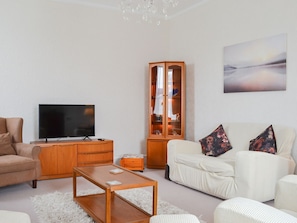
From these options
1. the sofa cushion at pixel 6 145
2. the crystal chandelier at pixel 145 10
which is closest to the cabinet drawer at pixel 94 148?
the sofa cushion at pixel 6 145

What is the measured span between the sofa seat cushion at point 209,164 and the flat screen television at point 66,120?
1624 mm

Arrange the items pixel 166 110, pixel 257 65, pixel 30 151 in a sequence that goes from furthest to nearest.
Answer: pixel 166 110, pixel 257 65, pixel 30 151

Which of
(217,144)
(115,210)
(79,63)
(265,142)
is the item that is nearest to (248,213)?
(115,210)

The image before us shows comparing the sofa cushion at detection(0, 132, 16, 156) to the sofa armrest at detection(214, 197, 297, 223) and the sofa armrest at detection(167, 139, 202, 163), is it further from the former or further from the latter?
the sofa armrest at detection(214, 197, 297, 223)

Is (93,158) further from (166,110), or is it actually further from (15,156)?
(166,110)

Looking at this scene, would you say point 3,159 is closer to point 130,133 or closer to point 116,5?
point 130,133

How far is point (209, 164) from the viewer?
3688 mm

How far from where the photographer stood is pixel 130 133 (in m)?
5.61

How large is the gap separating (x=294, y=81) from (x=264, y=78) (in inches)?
16.6

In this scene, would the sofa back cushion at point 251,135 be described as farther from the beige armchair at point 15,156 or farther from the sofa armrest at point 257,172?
the beige armchair at point 15,156

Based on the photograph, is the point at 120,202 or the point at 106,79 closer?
the point at 120,202

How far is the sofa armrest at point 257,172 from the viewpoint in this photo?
3.22 meters

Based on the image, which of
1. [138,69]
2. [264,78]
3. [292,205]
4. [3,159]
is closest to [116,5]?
[138,69]

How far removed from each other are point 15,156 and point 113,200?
1.65 metres
